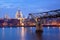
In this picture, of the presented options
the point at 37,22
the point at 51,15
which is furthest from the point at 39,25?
the point at 51,15

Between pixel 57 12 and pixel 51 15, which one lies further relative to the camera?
pixel 51 15

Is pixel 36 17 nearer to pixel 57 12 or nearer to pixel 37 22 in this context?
pixel 37 22

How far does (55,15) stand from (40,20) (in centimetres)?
1323

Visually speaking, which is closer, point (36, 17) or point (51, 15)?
point (51, 15)

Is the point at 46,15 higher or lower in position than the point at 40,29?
higher

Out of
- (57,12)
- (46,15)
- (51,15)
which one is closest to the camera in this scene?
(57,12)

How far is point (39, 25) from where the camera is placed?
94.8 m

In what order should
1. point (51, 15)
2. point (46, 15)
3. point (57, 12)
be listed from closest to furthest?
point (57, 12) → point (51, 15) → point (46, 15)

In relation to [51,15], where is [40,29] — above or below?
below

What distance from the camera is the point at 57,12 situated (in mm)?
82000

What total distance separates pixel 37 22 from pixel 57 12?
1516 cm

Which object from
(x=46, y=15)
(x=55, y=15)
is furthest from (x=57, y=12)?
(x=46, y=15)

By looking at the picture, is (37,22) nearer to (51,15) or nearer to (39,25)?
(39,25)

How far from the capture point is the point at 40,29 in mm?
95438
